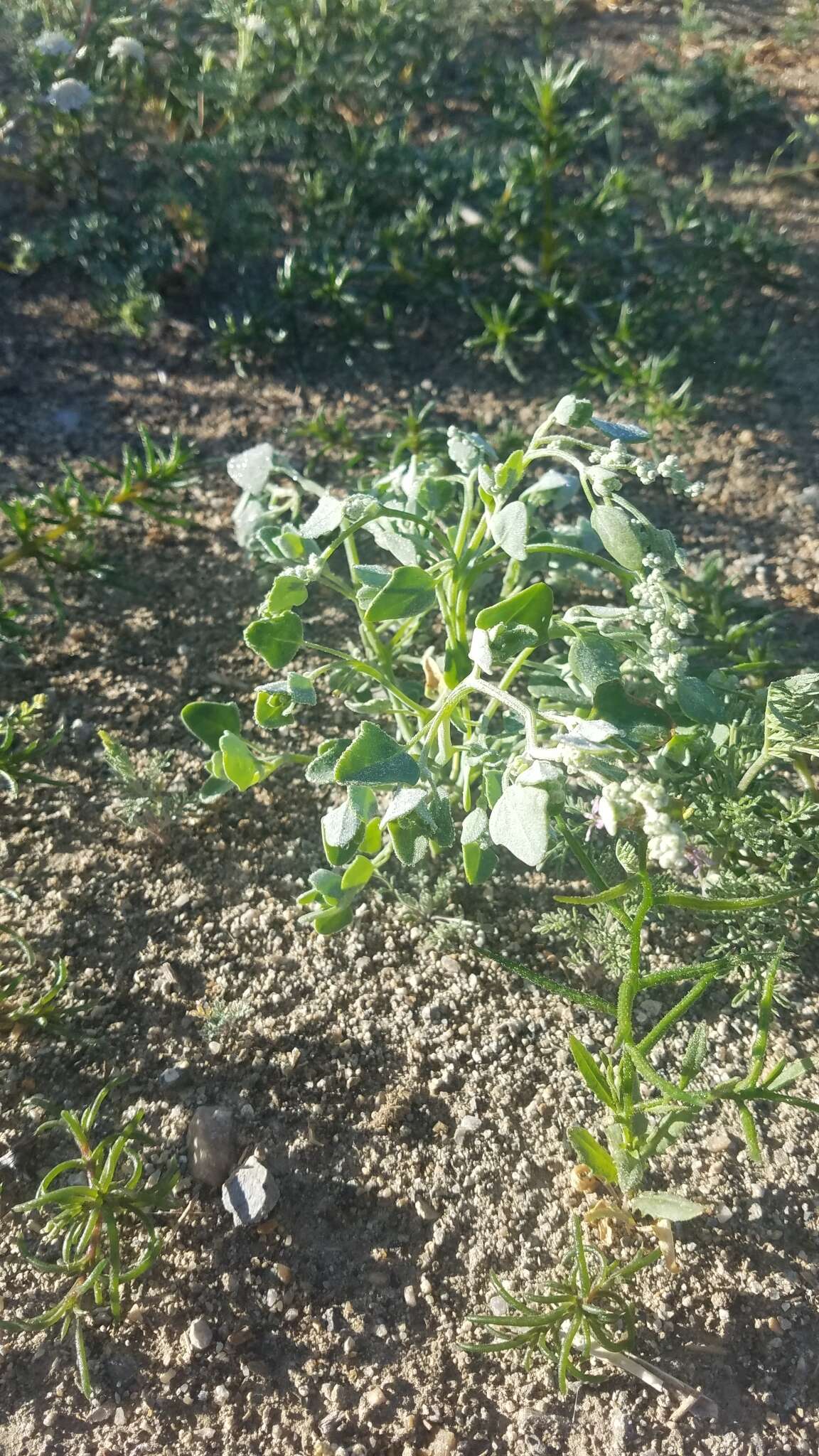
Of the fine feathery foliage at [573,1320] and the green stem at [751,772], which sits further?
the green stem at [751,772]

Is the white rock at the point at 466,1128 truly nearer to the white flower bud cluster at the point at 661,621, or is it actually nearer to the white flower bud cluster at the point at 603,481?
the white flower bud cluster at the point at 661,621

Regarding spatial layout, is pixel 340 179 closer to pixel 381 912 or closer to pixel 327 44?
pixel 327 44

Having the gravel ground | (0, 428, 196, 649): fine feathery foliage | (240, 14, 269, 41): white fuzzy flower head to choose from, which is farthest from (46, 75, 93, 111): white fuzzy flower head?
the gravel ground

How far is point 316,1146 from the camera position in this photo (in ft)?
6.09

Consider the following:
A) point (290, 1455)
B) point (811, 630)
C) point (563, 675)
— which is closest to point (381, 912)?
point (563, 675)

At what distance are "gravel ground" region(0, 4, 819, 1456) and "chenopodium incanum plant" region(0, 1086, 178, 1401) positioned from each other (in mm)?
55

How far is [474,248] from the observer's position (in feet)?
11.6

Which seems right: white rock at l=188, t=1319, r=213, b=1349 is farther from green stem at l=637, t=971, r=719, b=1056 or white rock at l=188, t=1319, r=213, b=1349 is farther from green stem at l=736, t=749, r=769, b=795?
green stem at l=736, t=749, r=769, b=795

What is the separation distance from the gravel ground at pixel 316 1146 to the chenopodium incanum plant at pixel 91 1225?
55 mm

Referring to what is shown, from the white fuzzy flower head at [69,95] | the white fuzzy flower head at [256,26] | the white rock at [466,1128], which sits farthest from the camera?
the white fuzzy flower head at [256,26]

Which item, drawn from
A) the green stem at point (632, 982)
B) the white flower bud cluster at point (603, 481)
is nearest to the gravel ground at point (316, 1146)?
the green stem at point (632, 982)

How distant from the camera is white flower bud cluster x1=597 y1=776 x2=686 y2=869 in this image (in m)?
1.24

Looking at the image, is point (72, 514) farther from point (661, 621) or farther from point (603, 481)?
point (661, 621)

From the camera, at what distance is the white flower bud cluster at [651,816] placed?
124cm
